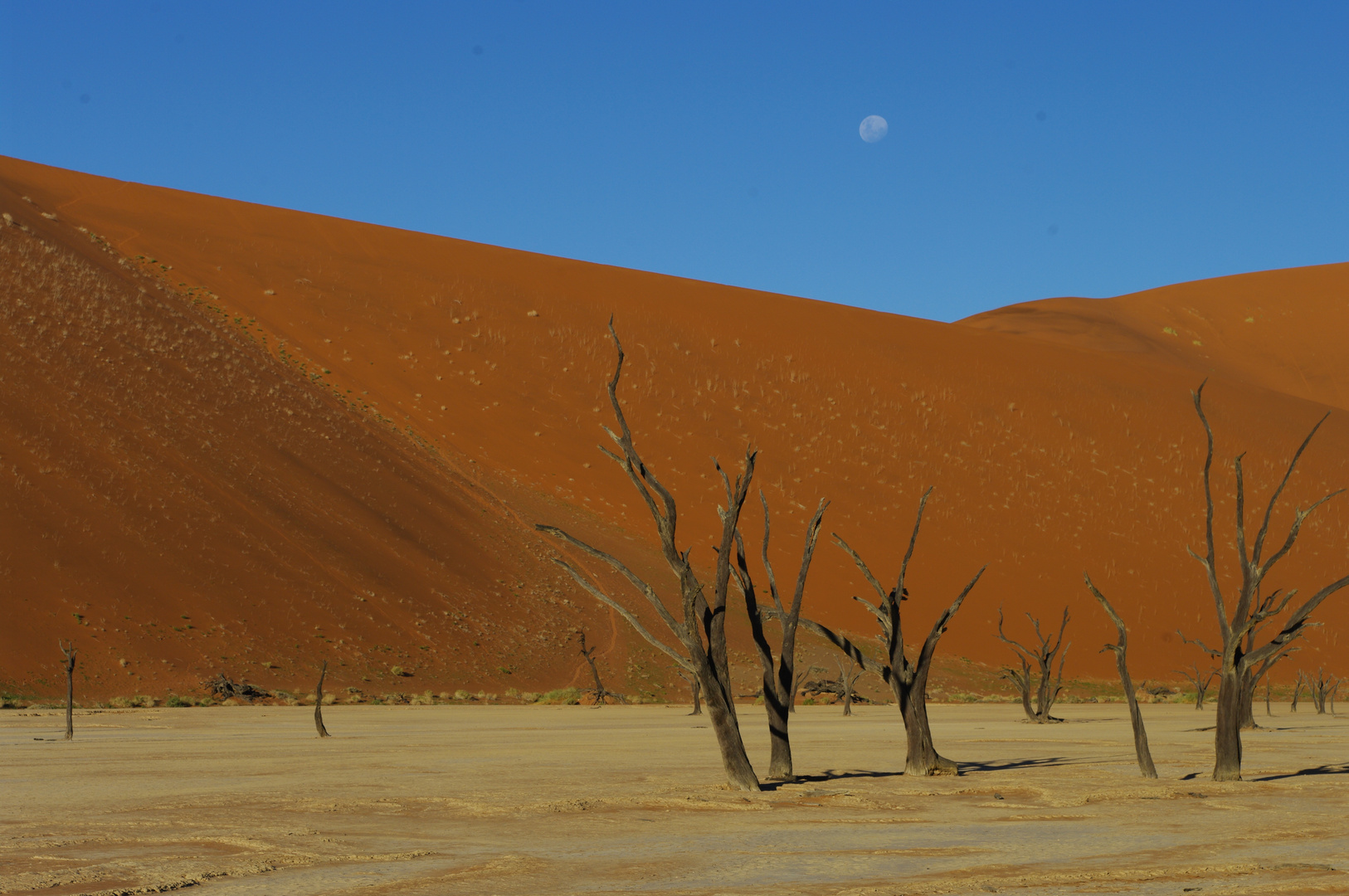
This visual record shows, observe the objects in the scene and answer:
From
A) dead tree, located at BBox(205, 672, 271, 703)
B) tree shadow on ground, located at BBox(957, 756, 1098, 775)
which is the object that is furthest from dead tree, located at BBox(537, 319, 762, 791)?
dead tree, located at BBox(205, 672, 271, 703)

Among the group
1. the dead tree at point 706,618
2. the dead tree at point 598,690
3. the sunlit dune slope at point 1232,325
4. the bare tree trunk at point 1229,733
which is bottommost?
the dead tree at point 598,690

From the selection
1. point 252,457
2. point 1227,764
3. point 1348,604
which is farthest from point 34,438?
point 1348,604

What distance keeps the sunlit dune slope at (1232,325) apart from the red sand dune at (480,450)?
1317 millimetres

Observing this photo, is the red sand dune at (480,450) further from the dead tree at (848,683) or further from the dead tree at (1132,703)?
the dead tree at (1132,703)

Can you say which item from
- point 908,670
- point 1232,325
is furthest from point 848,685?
point 1232,325

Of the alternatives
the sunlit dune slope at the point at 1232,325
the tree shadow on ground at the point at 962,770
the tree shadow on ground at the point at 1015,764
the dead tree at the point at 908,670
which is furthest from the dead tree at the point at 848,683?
the sunlit dune slope at the point at 1232,325

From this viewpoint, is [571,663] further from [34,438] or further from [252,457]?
[34,438]

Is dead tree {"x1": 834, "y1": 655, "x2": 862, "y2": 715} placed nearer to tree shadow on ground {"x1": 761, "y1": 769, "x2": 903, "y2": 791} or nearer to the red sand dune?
the red sand dune

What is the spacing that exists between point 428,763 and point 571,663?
23078 mm

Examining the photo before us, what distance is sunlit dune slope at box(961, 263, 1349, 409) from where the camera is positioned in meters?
76.8

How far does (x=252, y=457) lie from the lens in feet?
142

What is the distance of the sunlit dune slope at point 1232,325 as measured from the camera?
252 ft

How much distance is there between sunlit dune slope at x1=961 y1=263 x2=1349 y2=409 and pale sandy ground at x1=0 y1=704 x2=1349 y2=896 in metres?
58.4

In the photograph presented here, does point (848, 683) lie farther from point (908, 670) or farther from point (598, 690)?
point (908, 670)
